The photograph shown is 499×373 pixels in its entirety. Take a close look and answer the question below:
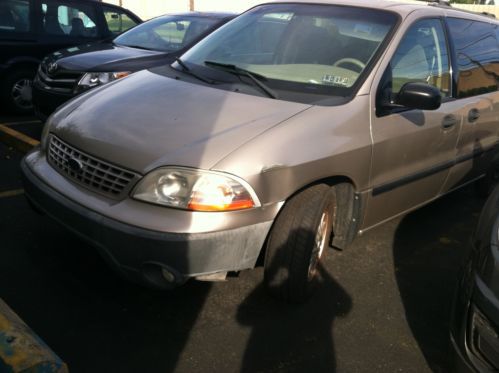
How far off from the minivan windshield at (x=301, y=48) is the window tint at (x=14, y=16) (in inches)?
166

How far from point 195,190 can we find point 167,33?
4.90 metres

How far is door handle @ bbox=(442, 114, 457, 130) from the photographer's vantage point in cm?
368

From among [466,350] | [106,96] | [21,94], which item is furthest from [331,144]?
[21,94]

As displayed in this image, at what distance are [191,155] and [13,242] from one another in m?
1.71

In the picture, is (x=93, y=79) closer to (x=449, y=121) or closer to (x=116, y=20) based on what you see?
(x=116, y=20)

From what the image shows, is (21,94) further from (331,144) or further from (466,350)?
(466,350)

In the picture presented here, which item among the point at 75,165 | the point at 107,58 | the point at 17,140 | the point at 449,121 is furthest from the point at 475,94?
the point at 17,140

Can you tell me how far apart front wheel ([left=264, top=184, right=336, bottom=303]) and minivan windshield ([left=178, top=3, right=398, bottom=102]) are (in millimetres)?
606

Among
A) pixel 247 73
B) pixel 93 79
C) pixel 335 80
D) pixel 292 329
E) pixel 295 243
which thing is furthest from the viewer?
pixel 93 79

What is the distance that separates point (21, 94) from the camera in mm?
7047

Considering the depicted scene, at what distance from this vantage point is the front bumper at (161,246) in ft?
7.92

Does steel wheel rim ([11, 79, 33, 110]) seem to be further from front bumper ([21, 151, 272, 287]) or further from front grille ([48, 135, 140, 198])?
front bumper ([21, 151, 272, 287])

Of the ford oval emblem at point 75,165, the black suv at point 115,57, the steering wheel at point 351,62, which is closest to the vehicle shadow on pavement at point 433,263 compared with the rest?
the steering wheel at point 351,62

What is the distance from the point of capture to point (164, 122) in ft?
9.12
